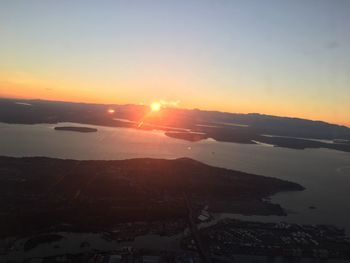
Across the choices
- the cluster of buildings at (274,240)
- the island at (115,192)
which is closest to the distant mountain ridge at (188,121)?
the island at (115,192)

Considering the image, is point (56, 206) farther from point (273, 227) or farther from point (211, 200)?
point (273, 227)

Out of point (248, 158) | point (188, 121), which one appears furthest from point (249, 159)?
point (188, 121)

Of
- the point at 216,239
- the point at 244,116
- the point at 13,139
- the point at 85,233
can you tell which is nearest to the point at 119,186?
the point at 85,233

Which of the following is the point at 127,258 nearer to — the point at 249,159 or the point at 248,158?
the point at 249,159

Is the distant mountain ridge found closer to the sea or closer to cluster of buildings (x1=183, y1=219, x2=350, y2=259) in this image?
the sea

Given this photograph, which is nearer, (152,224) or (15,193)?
(152,224)

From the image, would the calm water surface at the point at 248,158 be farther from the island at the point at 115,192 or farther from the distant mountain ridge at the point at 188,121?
the distant mountain ridge at the point at 188,121
